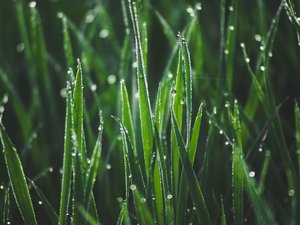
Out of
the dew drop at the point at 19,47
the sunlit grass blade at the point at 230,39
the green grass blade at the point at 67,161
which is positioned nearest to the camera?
the green grass blade at the point at 67,161

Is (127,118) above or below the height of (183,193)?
above

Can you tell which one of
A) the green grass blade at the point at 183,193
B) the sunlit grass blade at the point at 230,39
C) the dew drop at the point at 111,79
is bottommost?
the green grass blade at the point at 183,193

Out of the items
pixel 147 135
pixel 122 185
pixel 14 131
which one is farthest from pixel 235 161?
pixel 14 131

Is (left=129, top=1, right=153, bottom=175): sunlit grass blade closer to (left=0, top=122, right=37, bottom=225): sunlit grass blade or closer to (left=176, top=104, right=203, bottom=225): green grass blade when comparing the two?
(left=176, top=104, right=203, bottom=225): green grass blade

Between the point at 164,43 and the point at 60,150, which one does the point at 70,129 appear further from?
the point at 164,43

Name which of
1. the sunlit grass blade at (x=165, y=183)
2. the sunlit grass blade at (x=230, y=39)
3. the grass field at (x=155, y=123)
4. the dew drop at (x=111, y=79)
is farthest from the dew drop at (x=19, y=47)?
the sunlit grass blade at (x=165, y=183)

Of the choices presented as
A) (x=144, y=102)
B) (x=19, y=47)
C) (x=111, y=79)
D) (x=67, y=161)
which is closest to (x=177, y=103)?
(x=144, y=102)

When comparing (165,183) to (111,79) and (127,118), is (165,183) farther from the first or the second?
(111,79)

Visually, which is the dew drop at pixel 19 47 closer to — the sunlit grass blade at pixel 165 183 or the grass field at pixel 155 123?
the grass field at pixel 155 123
